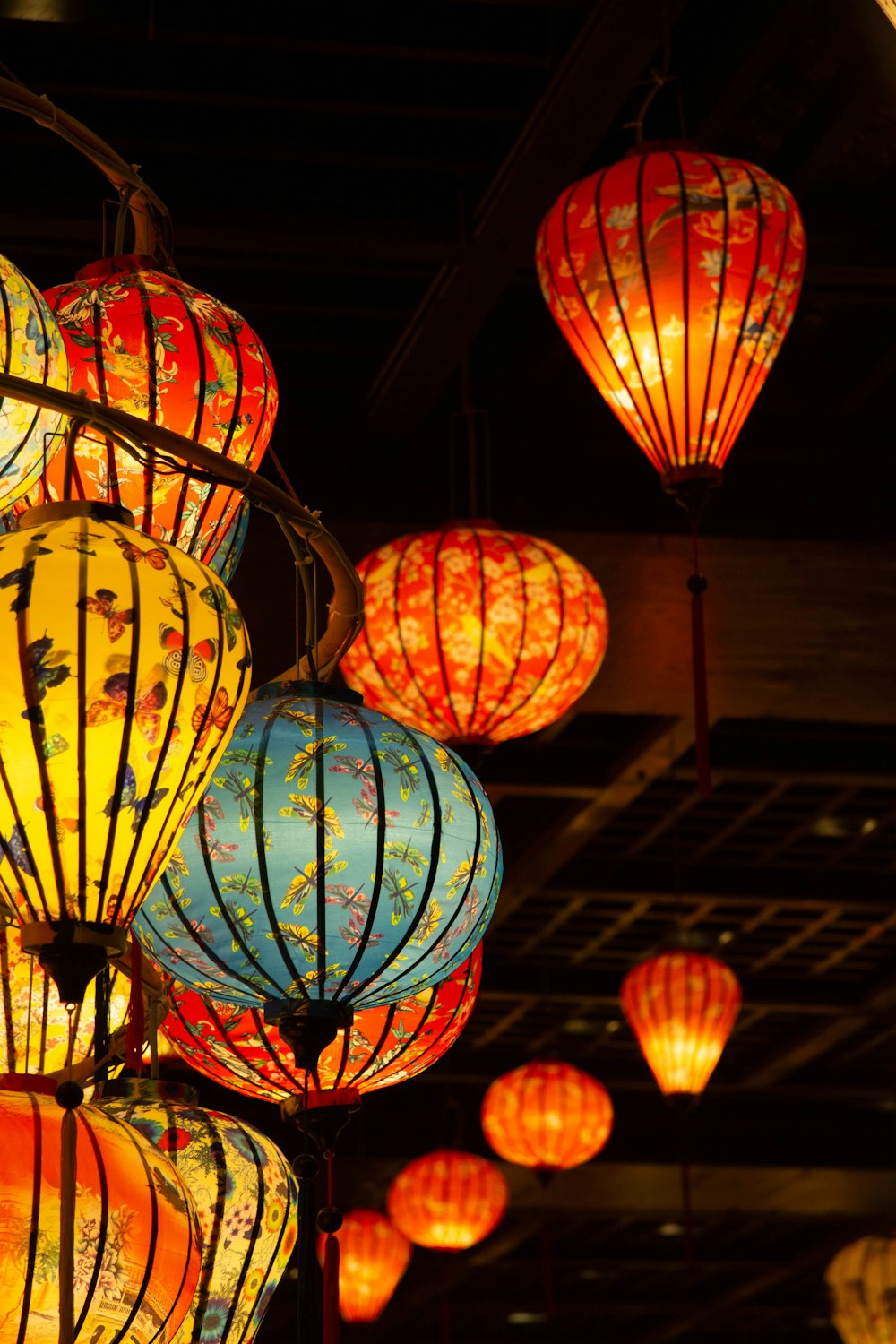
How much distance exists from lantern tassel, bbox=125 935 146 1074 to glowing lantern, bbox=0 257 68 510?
1.04 feet

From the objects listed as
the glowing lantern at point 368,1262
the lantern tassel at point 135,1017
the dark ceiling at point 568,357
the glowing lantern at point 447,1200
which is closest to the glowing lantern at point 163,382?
the lantern tassel at point 135,1017

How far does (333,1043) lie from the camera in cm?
152

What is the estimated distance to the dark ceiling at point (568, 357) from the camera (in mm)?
3213

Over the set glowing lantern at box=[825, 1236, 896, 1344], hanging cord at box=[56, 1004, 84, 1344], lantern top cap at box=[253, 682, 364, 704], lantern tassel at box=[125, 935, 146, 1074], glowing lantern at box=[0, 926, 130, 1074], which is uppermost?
glowing lantern at box=[825, 1236, 896, 1344]

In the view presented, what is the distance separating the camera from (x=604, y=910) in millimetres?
6824

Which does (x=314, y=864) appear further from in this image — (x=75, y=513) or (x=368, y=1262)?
(x=368, y=1262)

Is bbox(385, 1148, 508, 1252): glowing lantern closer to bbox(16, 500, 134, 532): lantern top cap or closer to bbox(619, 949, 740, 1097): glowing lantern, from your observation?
bbox(619, 949, 740, 1097): glowing lantern

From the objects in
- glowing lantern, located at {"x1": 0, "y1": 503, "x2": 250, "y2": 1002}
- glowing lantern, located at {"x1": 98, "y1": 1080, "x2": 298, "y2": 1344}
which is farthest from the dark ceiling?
glowing lantern, located at {"x1": 0, "y1": 503, "x2": 250, "y2": 1002}

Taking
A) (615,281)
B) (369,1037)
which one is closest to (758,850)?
(615,281)

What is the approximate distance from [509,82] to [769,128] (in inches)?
22.8

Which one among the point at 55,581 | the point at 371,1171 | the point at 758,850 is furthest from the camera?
the point at 371,1171

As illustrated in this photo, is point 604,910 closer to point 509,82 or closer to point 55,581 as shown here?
point 509,82

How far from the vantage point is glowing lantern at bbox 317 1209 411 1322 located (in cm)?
790

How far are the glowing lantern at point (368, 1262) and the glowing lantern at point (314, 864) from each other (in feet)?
22.2
